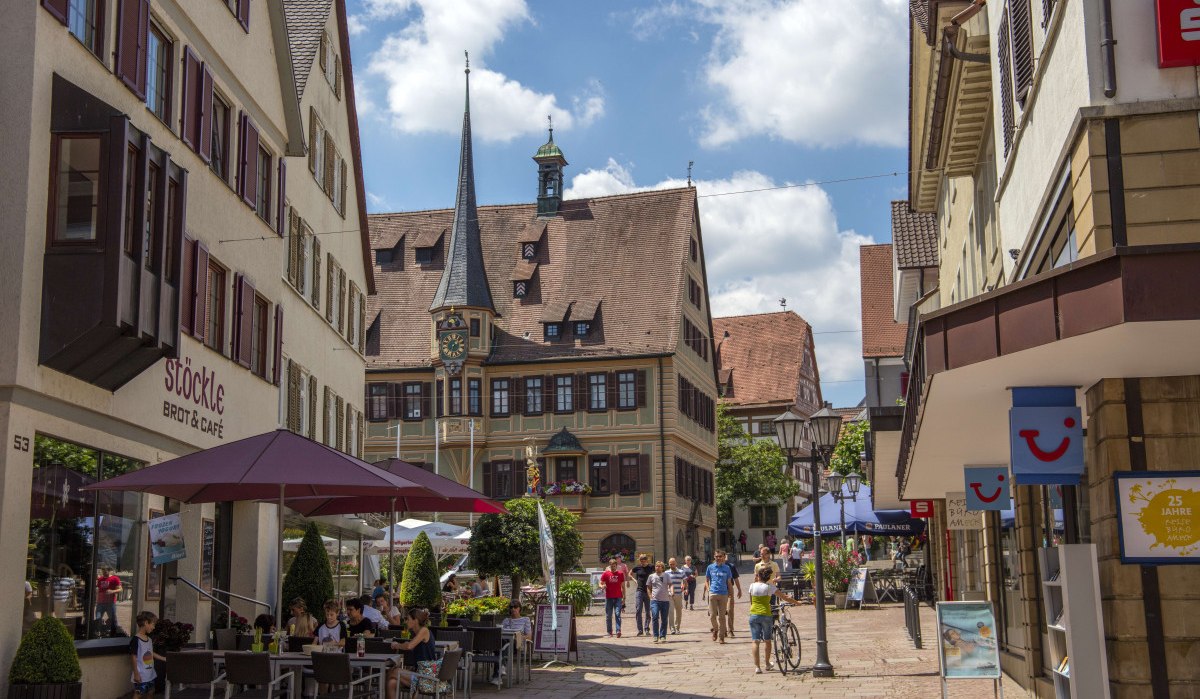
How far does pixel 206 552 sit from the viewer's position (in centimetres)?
2103

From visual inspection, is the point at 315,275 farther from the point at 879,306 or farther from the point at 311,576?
the point at 879,306

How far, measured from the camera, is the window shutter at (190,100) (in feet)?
62.0

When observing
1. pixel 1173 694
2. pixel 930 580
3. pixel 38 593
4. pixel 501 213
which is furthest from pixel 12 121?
pixel 501 213

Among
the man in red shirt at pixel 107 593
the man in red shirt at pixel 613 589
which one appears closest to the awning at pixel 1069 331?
the man in red shirt at pixel 107 593

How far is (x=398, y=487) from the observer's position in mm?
14047

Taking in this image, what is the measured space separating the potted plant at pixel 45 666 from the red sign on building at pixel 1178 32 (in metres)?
11.1

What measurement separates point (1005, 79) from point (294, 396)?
17.2 m

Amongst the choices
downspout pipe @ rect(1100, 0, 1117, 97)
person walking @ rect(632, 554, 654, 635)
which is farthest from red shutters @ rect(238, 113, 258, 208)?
downspout pipe @ rect(1100, 0, 1117, 97)

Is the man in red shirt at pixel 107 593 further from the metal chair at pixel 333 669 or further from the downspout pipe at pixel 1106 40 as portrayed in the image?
the downspout pipe at pixel 1106 40

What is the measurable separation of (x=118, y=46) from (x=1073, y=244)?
11.0 meters

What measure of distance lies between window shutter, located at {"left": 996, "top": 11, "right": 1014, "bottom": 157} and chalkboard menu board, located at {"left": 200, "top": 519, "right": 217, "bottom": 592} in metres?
12.6

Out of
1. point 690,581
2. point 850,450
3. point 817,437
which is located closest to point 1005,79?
point 817,437

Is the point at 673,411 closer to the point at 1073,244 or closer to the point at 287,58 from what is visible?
the point at 287,58

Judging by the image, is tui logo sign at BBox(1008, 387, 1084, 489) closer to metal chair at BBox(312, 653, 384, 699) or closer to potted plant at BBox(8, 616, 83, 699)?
metal chair at BBox(312, 653, 384, 699)
